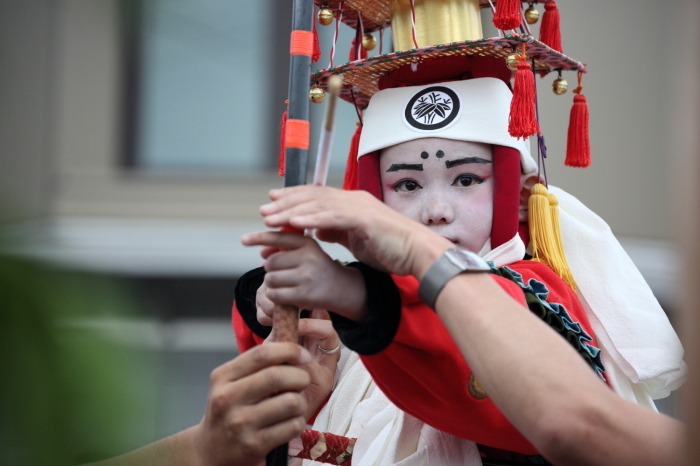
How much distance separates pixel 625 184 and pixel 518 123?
2.54 metres

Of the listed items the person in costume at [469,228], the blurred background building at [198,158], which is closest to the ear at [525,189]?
the person in costume at [469,228]

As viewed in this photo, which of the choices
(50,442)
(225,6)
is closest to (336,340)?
(50,442)

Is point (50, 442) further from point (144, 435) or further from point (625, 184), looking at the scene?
point (625, 184)

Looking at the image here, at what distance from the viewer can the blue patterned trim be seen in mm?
1322

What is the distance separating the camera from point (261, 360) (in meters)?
1.05

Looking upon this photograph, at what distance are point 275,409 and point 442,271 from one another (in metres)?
0.30

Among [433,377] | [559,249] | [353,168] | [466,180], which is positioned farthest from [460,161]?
[433,377]

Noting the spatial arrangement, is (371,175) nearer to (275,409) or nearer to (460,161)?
(460,161)

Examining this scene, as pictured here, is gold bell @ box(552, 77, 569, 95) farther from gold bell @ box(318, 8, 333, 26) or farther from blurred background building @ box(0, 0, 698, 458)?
blurred background building @ box(0, 0, 698, 458)

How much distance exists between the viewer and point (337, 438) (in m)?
1.63

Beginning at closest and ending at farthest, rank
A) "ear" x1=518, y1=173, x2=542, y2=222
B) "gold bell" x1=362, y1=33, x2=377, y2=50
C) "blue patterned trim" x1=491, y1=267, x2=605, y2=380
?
"blue patterned trim" x1=491, y1=267, x2=605, y2=380, "ear" x1=518, y1=173, x2=542, y2=222, "gold bell" x1=362, y1=33, x2=377, y2=50

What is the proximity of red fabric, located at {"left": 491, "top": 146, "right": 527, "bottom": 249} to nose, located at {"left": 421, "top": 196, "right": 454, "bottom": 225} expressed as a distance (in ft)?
0.38

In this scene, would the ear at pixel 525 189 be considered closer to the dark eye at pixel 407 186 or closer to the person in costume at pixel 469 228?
the person in costume at pixel 469 228

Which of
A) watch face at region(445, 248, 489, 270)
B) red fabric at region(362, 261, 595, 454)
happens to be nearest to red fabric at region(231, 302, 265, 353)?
red fabric at region(362, 261, 595, 454)
